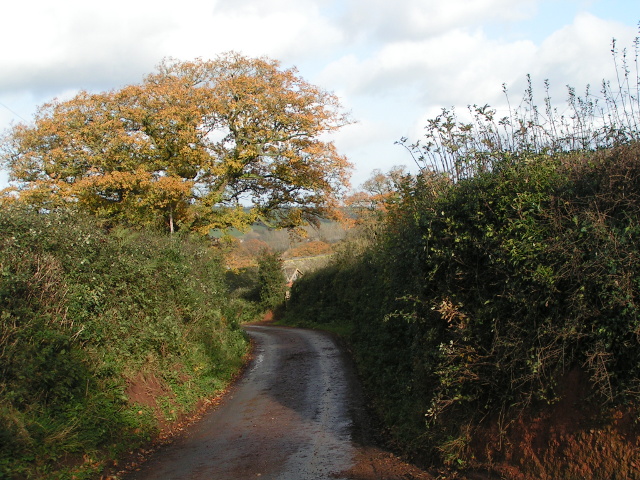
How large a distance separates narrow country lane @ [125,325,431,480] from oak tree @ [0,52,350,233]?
1347 cm

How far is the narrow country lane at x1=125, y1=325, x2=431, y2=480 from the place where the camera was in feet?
27.4

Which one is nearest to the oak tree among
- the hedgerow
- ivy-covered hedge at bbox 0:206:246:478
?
ivy-covered hedge at bbox 0:206:246:478

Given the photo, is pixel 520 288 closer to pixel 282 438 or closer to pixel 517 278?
pixel 517 278

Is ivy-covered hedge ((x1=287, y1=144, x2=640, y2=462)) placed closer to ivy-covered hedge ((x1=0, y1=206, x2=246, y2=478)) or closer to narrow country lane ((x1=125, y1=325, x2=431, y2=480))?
narrow country lane ((x1=125, y1=325, x2=431, y2=480))

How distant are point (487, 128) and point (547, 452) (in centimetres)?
457

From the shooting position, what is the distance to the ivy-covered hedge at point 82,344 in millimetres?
7824

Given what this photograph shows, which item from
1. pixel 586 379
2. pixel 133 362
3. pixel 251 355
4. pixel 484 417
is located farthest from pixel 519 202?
pixel 251 355

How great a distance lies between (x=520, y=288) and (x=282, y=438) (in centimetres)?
558

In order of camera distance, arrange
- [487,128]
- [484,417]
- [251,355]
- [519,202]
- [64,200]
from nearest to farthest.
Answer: [519,202]
[484,417]
[487,128]
[251,355]
[64,200]

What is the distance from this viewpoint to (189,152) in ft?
90.7

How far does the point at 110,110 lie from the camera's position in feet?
90.5

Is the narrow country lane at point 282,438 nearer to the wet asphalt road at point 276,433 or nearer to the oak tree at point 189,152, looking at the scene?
the wet asphalt road at point 276,433

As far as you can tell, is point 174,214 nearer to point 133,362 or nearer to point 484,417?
point 133,362

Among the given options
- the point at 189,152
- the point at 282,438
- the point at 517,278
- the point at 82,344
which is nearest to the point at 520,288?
the point at 517,278
